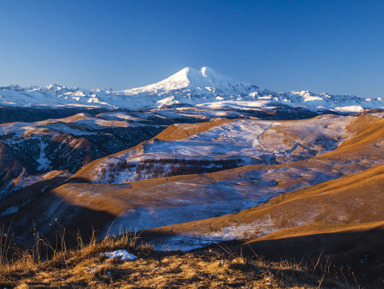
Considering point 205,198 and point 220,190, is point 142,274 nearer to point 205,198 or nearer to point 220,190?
point 205,198

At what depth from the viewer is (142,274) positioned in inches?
280

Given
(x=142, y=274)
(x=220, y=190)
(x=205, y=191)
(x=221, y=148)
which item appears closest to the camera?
(x=142, y=274)

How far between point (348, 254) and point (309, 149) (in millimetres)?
85882

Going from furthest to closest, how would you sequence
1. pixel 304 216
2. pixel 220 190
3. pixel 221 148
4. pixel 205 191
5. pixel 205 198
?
pixel 221 148, pixel 220 190, pixel 205 191, pixel 205 198, pixel 304 216

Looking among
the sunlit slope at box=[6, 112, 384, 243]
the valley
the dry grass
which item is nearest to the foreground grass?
the dry grass

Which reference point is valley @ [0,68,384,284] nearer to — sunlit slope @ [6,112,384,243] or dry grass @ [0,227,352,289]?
sunlit slope @ [6,112,384,243]

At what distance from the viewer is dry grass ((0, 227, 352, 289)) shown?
6.45m

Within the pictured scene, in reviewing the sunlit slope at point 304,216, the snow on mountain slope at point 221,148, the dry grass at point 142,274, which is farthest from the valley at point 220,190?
the dry grass at point 142,274

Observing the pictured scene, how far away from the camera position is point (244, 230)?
2978cm

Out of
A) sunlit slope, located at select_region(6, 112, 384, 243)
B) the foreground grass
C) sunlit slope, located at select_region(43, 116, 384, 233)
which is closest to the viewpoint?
the foreground grass

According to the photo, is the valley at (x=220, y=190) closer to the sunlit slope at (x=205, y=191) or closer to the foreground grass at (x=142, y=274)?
the sunlit slope at (x=205, y=191)

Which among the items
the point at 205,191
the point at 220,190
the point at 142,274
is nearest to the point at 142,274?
the point at 142,274

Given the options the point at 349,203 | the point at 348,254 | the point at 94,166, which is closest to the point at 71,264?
the point at 348,254

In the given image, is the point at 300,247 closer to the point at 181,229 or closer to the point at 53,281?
the point at 181,229
